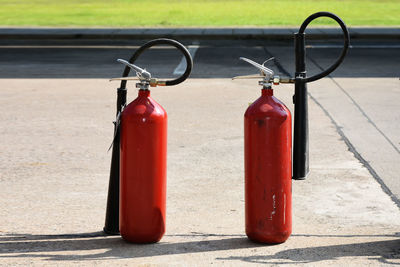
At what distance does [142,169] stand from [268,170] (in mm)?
695

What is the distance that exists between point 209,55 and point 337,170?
9.84m

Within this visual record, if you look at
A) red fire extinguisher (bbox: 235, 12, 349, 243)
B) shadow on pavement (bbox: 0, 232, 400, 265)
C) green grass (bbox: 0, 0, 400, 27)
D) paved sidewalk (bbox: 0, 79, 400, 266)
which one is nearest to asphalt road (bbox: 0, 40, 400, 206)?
paved sidewalk (bbox: 0, 79, 400, 266)

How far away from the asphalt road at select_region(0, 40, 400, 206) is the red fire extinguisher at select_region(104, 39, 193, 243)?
76.6 inches

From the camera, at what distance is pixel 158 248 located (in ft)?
15.3

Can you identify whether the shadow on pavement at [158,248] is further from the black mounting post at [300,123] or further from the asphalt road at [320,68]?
the black mounting post at [300,123]

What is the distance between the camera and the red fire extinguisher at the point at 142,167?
460cm

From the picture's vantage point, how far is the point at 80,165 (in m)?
6.95

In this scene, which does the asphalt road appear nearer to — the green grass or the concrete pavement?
the concrete pavement

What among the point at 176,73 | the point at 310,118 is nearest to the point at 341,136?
the point at 310,118

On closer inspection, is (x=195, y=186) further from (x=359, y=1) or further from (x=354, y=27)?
(x=359, y=1)

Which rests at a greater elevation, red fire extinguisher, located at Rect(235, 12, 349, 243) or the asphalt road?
the asphalt road

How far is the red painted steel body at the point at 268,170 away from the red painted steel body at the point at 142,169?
494mm

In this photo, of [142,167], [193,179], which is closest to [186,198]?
[193,179]

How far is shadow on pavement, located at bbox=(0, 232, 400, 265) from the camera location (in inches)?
176
